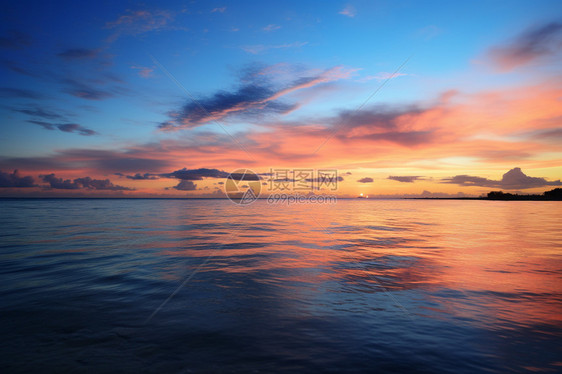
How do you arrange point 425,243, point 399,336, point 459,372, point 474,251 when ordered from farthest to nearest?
point 425,243 < point 474,251 < point 399,336 < point 459,372

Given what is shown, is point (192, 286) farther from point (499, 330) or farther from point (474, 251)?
point (474, 251)

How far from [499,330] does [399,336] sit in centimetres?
259

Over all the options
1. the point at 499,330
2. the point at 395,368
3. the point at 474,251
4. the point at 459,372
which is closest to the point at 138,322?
the point at 395,368

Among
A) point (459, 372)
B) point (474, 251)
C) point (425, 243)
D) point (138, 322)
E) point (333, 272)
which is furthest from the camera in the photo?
point (425, 243)

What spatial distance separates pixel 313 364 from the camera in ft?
18.4

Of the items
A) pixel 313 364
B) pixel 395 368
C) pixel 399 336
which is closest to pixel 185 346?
pixel 313 364

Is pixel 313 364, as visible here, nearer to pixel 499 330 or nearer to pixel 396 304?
pixel 396 304

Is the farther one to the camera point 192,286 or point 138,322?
point 192,286

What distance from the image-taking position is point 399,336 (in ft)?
22.2

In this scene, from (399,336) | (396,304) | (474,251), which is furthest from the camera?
(474,251)

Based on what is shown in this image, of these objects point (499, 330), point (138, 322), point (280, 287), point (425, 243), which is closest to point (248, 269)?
point (280, 287)

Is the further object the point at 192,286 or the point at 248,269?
the point at 248,269

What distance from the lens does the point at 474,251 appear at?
59.8 feet

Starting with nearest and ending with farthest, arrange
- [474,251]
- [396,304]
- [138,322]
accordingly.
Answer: [138,322] < [396,304] < [474,251]
